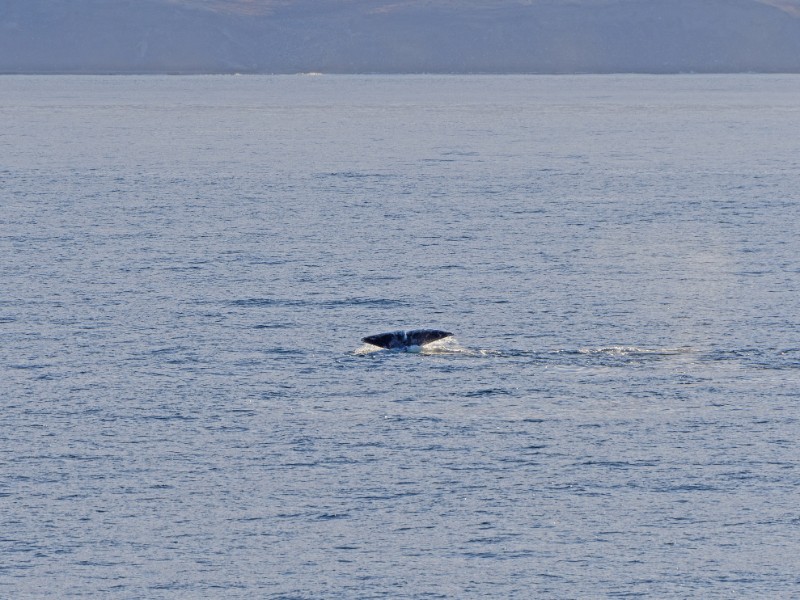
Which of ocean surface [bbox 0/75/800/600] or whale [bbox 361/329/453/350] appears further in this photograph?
whale [bbox 361/329/453/350]

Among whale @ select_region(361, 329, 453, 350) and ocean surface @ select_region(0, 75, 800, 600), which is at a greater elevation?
whale @ select_region(361, 329, 453, 350)

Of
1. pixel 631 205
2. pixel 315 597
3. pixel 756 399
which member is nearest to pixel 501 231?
pixel 631 205

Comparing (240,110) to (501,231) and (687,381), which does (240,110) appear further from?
(687,381)

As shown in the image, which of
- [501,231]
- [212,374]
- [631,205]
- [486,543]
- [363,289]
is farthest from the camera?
[631,205]

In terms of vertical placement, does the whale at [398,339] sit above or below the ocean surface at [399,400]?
above

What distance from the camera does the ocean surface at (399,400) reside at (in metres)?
13.7

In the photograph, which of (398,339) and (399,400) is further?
(398,339)

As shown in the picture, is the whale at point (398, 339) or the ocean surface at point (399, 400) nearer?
the ocean surface at point (399, 400)

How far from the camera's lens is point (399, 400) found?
19.3 metres

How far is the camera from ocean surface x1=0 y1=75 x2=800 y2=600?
45.0ft

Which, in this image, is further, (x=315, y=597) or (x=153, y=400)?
(x=153, y=400)

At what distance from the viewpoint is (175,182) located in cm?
5275

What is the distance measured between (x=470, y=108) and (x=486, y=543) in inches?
4351

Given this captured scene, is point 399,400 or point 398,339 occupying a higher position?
point 398,339
